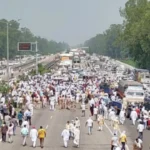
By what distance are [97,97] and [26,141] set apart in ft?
52.5

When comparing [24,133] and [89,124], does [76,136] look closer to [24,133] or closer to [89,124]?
[24,133]

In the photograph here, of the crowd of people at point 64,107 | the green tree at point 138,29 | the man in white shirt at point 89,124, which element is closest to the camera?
the crowd of people at point 64,107

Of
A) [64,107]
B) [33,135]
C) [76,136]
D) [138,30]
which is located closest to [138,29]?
[138,30]

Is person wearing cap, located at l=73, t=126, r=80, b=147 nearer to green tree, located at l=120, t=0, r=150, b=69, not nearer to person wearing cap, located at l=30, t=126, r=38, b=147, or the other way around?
person wearing cap, located at l=30, t=126, r=38, b=147

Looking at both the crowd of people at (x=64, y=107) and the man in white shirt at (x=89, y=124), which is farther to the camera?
the man in white shirt at (x=89, y=124)

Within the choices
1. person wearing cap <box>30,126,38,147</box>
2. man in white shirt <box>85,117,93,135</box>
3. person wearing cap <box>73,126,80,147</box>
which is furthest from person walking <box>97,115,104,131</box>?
person wearing cap <box>30,126,38,147</box>

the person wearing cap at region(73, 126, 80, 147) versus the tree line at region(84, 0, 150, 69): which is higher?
the tree line at region(84, 0, 150, 69)

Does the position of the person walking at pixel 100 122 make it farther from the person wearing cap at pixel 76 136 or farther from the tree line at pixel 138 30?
the tree line at pixel 138 30

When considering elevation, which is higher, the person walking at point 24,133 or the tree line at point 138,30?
the tree line at point 138,30

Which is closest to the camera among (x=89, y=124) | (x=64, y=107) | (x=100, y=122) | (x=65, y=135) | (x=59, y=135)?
(x=65, y=135)

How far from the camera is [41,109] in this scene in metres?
48.8

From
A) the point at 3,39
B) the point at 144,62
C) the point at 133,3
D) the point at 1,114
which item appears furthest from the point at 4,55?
the point at 1,114

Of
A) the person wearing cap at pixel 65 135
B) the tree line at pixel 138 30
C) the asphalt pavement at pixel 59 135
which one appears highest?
the tree line at pixel 138 30

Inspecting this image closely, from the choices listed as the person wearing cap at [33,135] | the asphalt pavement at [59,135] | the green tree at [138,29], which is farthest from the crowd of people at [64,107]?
the green tree at [138,29]
